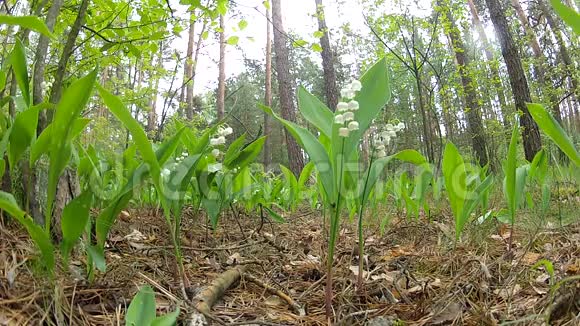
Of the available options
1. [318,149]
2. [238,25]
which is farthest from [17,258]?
[238,25]

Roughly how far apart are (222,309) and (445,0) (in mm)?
5334

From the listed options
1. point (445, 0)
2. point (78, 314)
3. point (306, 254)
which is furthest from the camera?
point (445, 0)

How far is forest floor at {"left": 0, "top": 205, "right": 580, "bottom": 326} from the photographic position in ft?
2.93

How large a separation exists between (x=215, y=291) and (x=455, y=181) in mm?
872

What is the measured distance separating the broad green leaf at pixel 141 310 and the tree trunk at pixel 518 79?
4923 millimetres

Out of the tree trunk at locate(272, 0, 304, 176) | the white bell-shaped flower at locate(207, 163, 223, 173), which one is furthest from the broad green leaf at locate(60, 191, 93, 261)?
the tree trunk at locate(272, 0, 304, 176)

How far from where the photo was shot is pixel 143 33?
2.23 metres

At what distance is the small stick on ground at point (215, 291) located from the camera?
3.18 feet

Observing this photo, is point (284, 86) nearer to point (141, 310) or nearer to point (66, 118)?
point (66, 118)

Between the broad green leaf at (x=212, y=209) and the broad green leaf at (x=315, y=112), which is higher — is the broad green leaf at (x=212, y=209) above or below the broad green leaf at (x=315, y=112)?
below

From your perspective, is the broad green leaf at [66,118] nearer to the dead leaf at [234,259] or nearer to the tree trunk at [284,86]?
the dead leaf at [234,259]

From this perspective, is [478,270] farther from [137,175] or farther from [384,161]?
[137,175]

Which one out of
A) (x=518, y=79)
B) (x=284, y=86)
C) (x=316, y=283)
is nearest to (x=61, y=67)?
(x=316, y=283)

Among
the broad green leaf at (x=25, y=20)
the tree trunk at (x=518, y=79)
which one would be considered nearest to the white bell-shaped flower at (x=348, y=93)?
the broad green leaf at (x=25, y=20)
